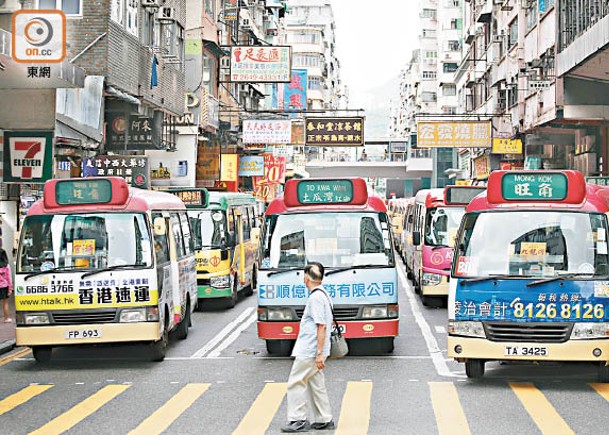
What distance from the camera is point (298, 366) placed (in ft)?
33.5

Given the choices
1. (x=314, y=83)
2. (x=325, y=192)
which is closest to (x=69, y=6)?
(x=325, y=192)

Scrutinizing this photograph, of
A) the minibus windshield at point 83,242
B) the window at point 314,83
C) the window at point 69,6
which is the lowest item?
the minibus windshield at point 83,242

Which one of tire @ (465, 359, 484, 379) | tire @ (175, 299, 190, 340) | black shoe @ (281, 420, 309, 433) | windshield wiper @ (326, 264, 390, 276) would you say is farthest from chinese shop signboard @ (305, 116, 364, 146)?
black shoe @ (281, 420, 309, 433)

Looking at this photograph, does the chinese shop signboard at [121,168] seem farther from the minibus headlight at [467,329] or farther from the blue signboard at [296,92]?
the blue signboard at [296,92]

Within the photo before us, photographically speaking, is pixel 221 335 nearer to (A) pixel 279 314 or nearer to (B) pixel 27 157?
(A) pixel 279 314

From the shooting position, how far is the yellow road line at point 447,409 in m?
10.4

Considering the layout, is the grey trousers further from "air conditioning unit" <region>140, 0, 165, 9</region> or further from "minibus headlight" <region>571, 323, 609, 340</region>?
"air conditioning unit" <region>140, 0, 165, 9</region>

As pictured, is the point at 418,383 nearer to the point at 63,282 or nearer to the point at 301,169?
the point at 63,282

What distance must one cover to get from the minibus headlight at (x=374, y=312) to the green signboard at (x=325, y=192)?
66.5 inches

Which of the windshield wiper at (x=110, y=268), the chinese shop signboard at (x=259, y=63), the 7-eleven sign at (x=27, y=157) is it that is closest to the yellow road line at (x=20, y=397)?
the windshield wiper at (x=110, y=268)

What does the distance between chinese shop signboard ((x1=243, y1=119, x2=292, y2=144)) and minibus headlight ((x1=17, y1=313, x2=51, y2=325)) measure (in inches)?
1173

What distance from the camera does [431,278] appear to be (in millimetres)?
24297

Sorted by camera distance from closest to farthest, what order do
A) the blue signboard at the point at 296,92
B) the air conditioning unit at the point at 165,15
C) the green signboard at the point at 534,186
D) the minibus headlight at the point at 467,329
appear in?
1. the minibus headlight at the point at 467,329
2. the green signboard at the point at 534,186
3. the air conditioning unit at the point at 165,15
4. the blue signboard at the point at 296,92

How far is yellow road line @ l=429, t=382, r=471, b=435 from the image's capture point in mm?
10391
